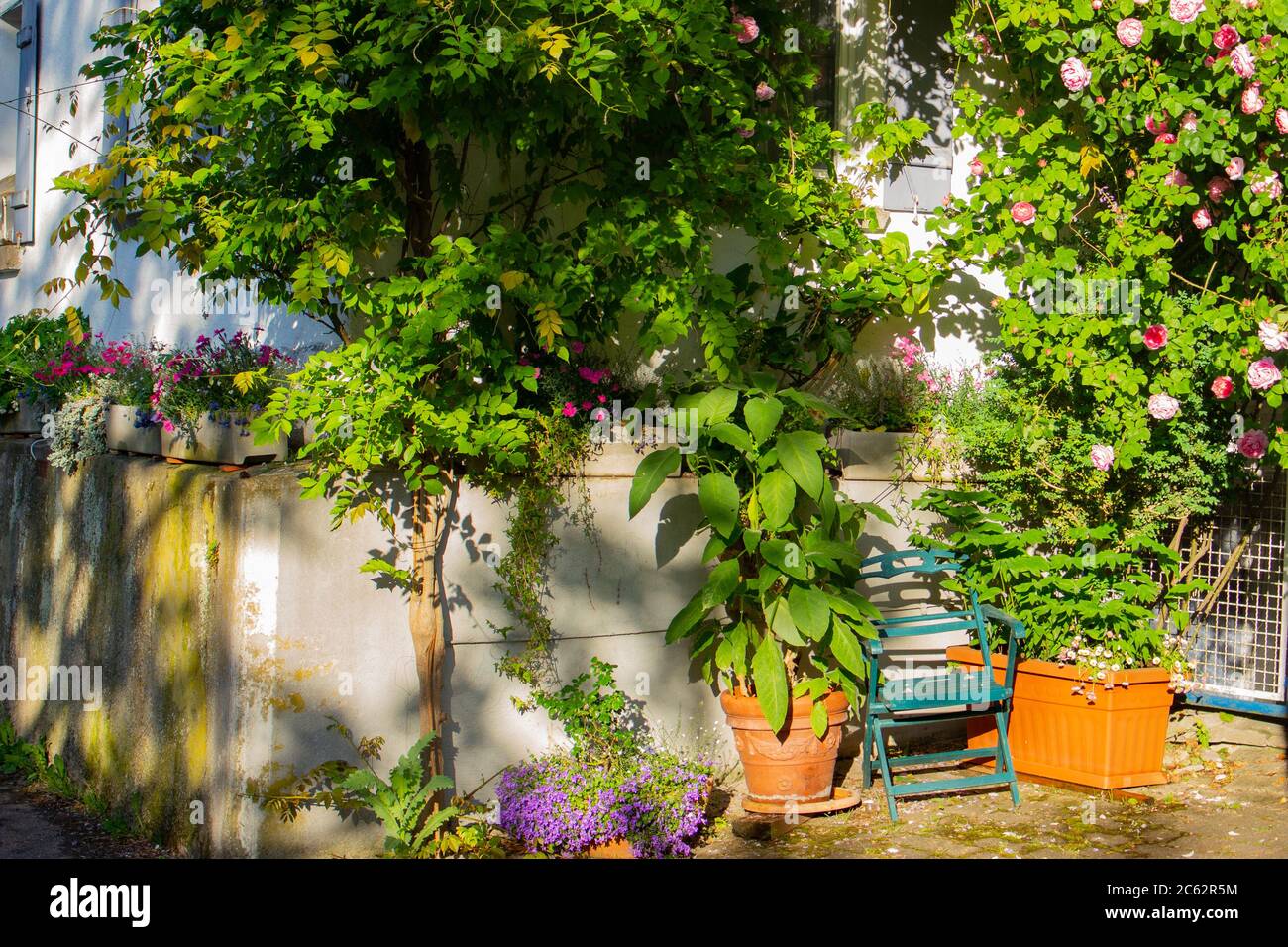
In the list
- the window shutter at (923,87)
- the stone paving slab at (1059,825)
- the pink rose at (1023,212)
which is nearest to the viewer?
the stone paving slab at (1059,825)

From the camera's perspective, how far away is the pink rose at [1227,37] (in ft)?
17.8

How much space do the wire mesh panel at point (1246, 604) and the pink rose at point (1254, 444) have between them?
1.85 feet

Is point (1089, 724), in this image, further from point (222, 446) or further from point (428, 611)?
point (222, 446)

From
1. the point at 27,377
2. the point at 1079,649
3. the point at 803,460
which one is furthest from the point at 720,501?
the point at 27,377

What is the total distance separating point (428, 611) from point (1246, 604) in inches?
157

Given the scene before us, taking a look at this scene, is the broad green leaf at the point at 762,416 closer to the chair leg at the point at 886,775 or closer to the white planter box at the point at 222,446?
the chair leg at the point at 886,775

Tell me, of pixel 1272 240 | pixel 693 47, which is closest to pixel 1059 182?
pixel 1272 240

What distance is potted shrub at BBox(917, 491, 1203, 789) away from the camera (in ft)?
18.6

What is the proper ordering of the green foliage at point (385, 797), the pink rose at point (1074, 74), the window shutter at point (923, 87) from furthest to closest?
the window shutter at point (923, 87) < the pink rose at point (1074, 74) < the green foliage at point (385, 797)

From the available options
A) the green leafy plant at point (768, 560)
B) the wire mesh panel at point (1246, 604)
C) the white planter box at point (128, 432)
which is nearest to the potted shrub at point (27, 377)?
the white planter box at point (128, 432)

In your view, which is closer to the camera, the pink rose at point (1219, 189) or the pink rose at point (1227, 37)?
the pink rose at point (1227, 37)

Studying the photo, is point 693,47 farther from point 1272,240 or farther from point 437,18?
point 1272,240
